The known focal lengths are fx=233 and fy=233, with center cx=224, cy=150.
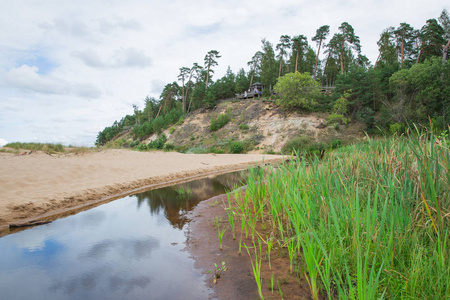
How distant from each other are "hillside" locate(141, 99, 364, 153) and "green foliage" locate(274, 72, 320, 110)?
1532 millimetres

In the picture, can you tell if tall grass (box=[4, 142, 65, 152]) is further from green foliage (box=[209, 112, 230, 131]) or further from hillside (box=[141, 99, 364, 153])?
green foliage (box=[209, 112, 230, 131])

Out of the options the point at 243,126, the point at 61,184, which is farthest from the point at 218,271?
the point at 243,126

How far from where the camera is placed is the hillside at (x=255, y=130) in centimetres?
2956

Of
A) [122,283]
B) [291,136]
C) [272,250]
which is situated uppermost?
[291,136]

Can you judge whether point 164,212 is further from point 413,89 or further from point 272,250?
point 413,89

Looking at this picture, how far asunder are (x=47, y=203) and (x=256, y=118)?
108ft

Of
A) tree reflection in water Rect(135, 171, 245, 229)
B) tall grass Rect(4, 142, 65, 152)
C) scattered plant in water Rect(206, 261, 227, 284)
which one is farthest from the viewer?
tall grass Rect(4, 142, 65, 152)

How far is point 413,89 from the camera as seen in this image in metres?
26.7

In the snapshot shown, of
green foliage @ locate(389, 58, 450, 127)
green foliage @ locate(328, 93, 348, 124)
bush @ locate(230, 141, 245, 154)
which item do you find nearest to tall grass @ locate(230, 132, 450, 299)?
bush @ locate(230, 141, 245, 154)

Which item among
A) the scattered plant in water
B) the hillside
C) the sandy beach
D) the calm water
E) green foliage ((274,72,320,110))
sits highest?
green foliage ((274,72,320,110))

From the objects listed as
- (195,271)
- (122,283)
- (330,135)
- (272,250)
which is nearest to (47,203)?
(122,283)

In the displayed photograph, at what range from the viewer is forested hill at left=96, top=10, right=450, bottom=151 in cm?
2453

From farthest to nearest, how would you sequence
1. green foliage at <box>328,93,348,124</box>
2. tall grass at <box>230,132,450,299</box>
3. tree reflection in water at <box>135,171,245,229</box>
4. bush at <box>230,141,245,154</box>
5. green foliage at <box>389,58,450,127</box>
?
green foliage at <box>328,93,348,124</box>, bush at <box>230,141,245,154</box>, green foliage at <box>389,58,450,127</box>, tree reflection in water at <box>135,171,245,229</box>, tall grass at <box>230,132,450,299</box>

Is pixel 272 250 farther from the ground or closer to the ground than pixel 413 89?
closer to the ground
